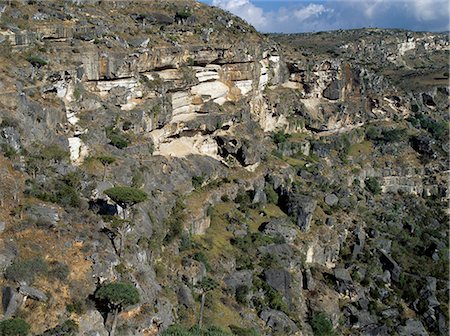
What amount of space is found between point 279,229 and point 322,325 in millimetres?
11656

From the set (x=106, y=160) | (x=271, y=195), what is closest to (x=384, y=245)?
(x=271, y=195)

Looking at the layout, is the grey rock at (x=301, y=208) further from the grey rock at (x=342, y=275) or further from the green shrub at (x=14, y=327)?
the green shrub at (x=14, y=327)

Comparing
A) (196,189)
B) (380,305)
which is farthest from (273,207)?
(380,305)

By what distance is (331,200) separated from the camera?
203ft

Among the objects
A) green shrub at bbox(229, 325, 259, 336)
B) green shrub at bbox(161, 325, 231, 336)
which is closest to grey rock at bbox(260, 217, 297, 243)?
green shrub at bbox(229, 325, 259, 336)

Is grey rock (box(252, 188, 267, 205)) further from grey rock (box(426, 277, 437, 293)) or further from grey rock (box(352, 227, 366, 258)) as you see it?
grey rock (box(426, 277, 437, 293))

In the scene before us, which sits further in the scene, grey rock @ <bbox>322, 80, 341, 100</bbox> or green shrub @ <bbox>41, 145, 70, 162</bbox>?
grey rock @ <bbox>322, 80, 341, 100</bbox>

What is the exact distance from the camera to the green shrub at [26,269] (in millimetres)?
25297

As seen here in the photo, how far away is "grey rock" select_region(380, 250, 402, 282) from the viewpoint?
5356 cm

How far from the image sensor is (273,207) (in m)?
57.6

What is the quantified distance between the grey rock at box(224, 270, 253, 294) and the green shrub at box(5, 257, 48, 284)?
708 inches

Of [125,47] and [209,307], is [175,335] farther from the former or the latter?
[125,47]

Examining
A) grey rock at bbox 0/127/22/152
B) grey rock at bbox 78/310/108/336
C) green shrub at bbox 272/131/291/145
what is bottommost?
grey rock at bbox 78/310/108/336

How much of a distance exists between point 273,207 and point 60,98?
2628 cm
